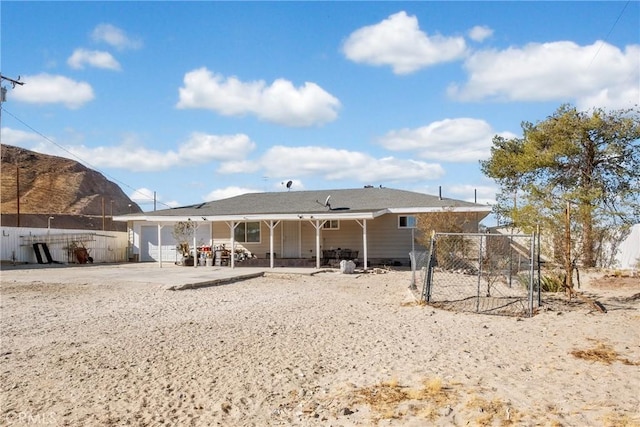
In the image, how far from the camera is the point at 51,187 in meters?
77.2

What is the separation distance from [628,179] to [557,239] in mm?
14463

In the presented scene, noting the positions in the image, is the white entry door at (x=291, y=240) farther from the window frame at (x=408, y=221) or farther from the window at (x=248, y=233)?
the window frame at (x=408, y=221)

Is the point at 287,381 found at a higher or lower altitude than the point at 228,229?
lower

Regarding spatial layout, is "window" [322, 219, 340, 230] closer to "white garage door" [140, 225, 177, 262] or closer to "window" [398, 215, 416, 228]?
"window" [398, 215, 416, 228]

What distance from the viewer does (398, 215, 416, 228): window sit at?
23.5 meters

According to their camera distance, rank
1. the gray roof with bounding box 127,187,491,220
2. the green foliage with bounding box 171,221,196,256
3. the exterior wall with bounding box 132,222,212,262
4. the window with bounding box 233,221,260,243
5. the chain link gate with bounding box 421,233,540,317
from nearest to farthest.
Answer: the chain link gate with bounding box 421,233,540,317
the gray roof with bounding box 127,187,491,220
the window with bounding box 233,221,260,243
the green foliage with bounding box 171,221,196,256
the exterior wall with bounding box 132,222,212,262

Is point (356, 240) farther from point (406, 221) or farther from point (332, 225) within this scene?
point (406, 221)

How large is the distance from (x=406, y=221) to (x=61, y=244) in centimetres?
1768

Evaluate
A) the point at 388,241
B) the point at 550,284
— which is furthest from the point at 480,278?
the point at 388,241

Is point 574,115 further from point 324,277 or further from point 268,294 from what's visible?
point 268,294

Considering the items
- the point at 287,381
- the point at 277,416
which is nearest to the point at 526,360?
the point at 287,381

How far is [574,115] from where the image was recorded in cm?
2422

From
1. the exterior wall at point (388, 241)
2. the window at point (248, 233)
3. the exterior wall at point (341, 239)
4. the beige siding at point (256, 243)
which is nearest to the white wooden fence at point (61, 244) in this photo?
the exterior wall at point (341, 239)

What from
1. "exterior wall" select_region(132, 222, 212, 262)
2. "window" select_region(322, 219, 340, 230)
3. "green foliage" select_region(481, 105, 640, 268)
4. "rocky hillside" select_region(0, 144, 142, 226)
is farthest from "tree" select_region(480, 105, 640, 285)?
"rocky hillside" select_region(0, 144, 142, 226)
